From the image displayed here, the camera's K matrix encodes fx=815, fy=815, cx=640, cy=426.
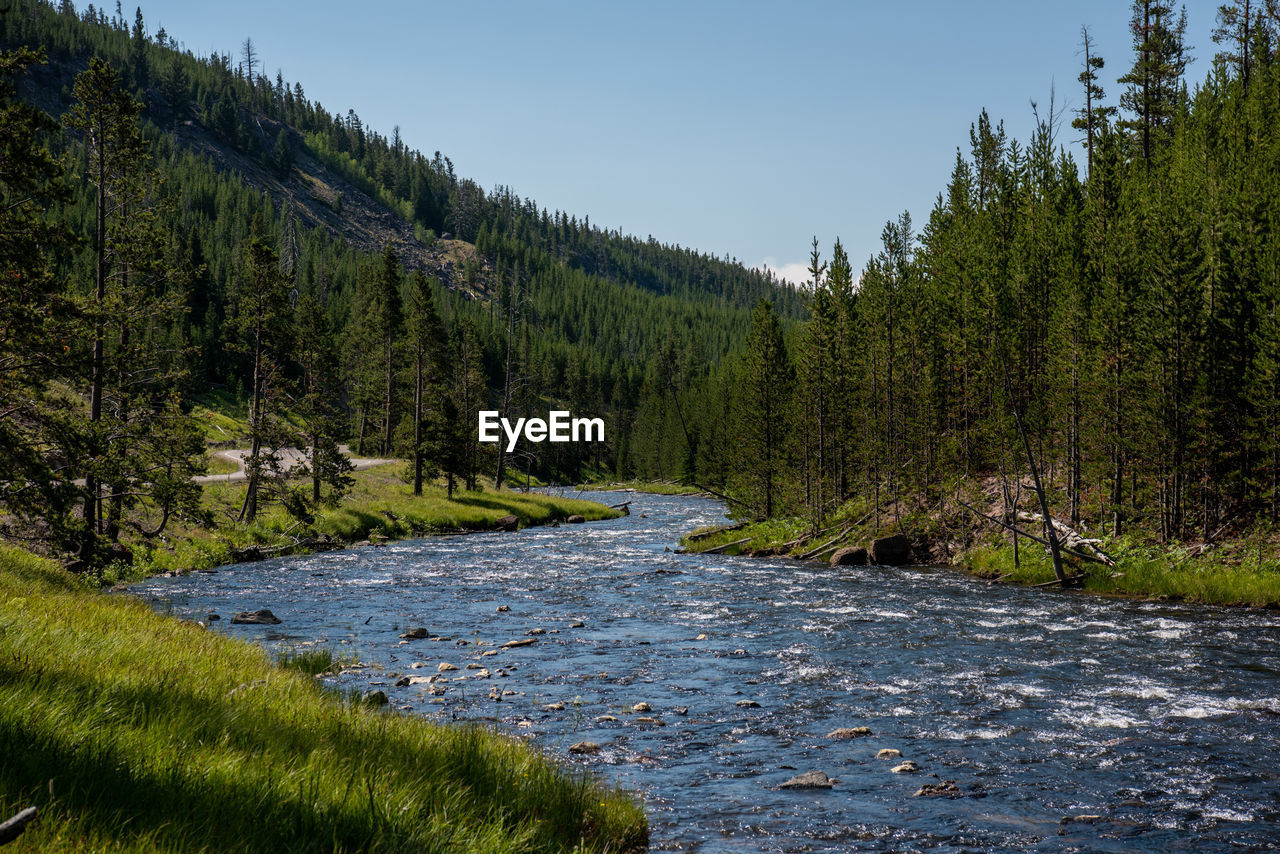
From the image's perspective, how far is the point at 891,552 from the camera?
120ft

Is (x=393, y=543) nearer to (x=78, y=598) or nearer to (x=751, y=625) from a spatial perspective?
(x=751, y=625)

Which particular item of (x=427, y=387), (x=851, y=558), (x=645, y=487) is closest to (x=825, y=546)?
(x=851, y=558)

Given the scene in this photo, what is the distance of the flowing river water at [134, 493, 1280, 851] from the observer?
8828 mm

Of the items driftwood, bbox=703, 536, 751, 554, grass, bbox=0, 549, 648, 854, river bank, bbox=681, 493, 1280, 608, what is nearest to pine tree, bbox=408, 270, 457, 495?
river bank, bbox=681, 493, 1280, 608

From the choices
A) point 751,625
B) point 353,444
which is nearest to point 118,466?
point 751,625

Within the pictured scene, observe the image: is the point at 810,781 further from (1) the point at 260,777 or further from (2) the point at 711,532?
(2) the point at 711,532

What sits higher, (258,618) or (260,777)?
(260,777)

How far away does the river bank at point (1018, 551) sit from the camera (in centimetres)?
2427

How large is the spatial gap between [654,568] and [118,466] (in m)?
21.0

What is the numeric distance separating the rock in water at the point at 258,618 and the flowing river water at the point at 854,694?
2.25 feet

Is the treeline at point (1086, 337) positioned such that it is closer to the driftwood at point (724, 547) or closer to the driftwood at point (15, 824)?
the driftwood at point (724, 547)

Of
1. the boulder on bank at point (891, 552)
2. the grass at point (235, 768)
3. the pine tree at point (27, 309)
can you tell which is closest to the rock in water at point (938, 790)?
the grass at point (235, 768)

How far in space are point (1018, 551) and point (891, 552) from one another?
6175 millimetres

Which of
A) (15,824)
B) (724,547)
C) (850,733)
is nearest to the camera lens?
(15,824)
